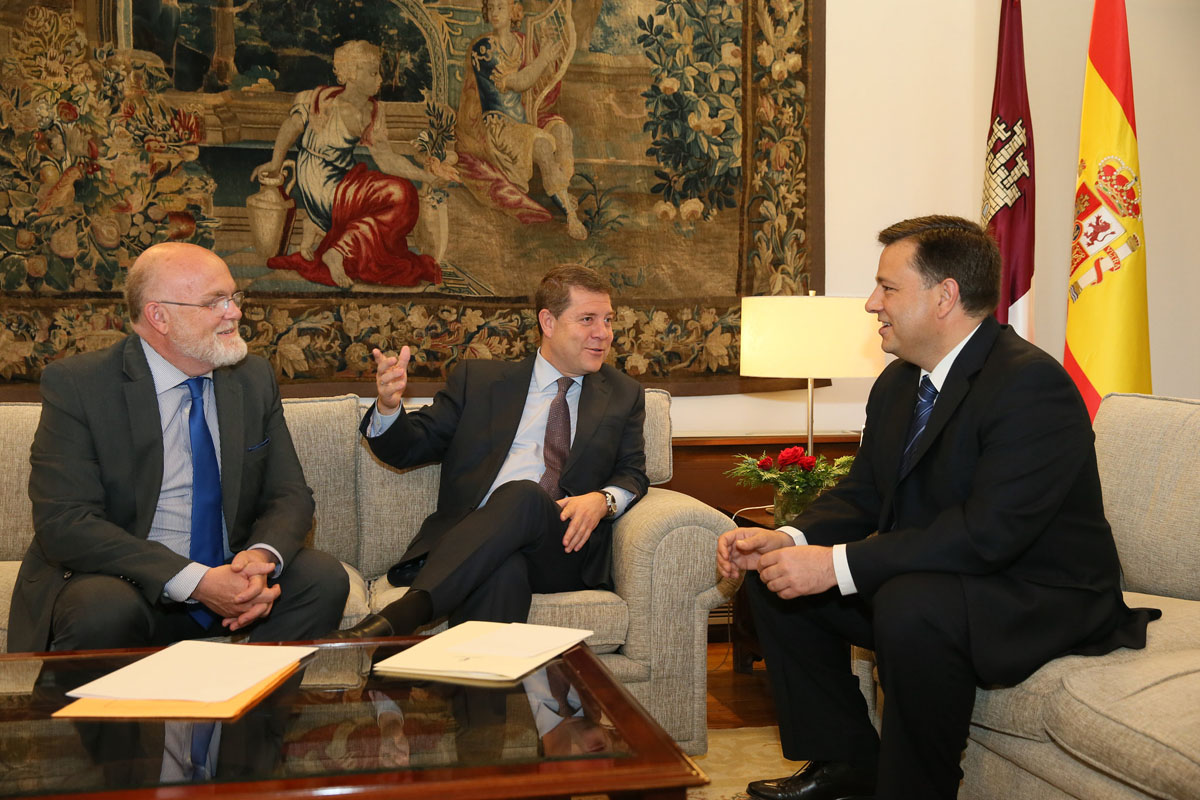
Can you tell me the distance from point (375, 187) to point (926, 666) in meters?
2.60

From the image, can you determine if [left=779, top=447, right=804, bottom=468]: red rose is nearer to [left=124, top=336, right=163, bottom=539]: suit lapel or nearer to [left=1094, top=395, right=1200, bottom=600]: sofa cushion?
[left=1094, top=395, right=1200, bottom=600]: sofa cushion

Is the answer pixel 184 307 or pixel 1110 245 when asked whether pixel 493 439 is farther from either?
pixel 1110 245

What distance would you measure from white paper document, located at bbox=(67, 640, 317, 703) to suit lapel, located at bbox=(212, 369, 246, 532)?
2.27 feet

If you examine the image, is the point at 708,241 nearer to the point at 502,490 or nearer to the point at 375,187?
the point at 375,187

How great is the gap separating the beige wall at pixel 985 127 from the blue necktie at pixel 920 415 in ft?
5.82

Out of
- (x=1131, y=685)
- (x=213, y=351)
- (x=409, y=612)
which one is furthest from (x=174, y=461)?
(x=1131, y=685)

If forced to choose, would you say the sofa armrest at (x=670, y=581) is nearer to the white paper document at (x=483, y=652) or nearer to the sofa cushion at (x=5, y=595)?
the white paper document at (x=483, y=652)

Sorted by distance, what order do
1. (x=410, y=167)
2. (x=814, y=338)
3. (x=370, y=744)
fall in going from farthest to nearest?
(x=410, y=167) < (x=814, y=338) < (x=370, y=744)

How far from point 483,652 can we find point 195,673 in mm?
478

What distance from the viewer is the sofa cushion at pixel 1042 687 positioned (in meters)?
1.93

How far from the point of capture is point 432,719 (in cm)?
153

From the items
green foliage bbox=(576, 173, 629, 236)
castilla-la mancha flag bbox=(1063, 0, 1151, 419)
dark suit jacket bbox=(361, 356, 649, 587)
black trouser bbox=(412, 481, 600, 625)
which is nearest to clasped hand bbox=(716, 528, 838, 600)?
black trouser bbox=(412, 481, 600, 625)

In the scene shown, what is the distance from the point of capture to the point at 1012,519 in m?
2.01

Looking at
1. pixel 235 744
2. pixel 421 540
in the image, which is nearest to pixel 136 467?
pixel 421 540
